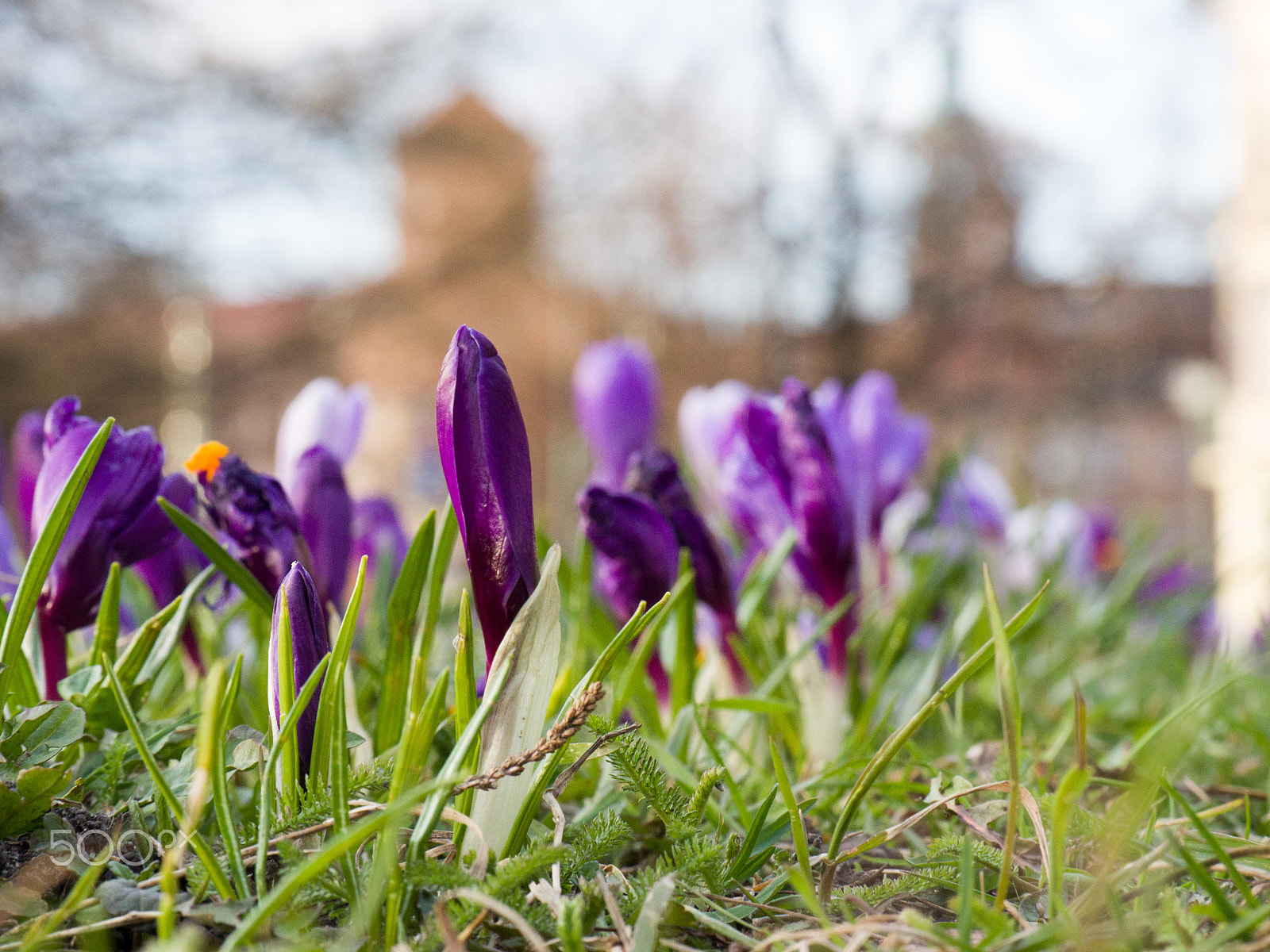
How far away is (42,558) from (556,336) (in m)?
14.5

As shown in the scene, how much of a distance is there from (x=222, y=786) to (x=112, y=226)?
277 inches

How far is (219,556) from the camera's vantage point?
0.60m

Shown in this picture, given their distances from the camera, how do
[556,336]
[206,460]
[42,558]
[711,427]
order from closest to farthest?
1. [42,558]
2. [206,460]
3. [711,427]
4. [556,336]

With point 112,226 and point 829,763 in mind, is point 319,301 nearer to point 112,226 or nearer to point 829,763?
point 112,226

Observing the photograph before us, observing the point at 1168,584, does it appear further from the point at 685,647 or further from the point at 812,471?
the point at 685,647

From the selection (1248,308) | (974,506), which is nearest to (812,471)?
(974,506)

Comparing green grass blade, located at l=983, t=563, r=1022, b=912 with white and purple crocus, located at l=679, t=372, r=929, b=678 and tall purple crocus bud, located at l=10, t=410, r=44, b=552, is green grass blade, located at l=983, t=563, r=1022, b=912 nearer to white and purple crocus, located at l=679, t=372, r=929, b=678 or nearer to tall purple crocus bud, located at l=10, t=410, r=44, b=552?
white and purple crocus, located at l=679, t=372, r=929, b=678

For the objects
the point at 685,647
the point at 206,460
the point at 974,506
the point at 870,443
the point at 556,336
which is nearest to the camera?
the point at 206,460

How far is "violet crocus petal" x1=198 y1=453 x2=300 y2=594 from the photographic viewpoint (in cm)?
63

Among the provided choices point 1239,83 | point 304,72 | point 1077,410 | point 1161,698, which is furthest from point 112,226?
point 1077,410

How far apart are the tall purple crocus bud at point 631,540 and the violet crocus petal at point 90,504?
11.6 inches

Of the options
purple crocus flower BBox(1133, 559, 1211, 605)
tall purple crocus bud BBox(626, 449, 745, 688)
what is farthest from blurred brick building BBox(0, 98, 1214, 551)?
tall purple crocus bud BBox(626, 449, 745, 688)

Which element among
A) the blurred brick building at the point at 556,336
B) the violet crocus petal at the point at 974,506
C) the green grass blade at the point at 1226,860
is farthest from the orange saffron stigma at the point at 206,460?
the blurred brick building at the point at 556,336

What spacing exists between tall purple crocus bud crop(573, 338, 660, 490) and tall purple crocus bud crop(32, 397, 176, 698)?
0.63m
